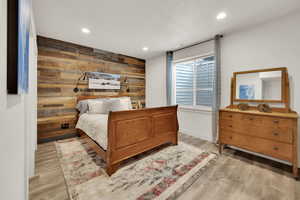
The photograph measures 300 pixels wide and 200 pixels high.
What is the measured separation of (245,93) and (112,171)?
2.84 m

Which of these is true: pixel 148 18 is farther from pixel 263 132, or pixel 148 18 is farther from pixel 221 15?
pixel 263 132

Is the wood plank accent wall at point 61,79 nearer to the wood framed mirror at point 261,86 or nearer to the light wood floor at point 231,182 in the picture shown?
the light wood floor at point 231,182

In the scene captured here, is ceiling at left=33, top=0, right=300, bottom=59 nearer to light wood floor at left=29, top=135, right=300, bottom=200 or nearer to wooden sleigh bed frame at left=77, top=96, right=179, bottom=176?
wooden sleigh bed frame at left=77, top=96, right=179, bottom=176

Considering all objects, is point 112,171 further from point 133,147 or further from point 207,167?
point 207,167

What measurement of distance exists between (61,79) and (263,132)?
14.2 ft

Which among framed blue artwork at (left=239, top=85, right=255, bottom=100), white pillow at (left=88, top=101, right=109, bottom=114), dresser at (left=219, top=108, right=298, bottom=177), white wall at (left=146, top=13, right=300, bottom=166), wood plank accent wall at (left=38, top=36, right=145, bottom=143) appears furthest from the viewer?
white pillow at (left=88, top=101, right=109, bottom=114)

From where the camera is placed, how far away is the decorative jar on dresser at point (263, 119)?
1.79 m

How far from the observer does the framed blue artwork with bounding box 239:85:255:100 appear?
2.42 meters

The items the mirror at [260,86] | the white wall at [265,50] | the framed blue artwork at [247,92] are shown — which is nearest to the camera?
the white wall at [265,50]

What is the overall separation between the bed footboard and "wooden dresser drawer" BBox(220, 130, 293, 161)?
1.05 meters

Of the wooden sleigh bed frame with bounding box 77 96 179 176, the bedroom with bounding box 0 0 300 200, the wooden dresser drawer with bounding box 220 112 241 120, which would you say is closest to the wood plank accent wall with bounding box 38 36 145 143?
the bedroom with bounding box 0 0 300 200

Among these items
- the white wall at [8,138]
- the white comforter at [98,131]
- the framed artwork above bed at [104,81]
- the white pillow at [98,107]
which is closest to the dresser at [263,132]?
the white comforter at [98,131]

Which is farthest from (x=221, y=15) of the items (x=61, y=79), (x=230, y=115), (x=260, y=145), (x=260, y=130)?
(x=61, y=79)

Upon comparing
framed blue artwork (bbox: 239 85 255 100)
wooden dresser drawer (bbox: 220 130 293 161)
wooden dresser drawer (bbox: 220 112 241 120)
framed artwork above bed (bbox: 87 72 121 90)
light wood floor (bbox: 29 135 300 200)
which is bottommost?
light wood floor (bbox: 29 135 300 200)
